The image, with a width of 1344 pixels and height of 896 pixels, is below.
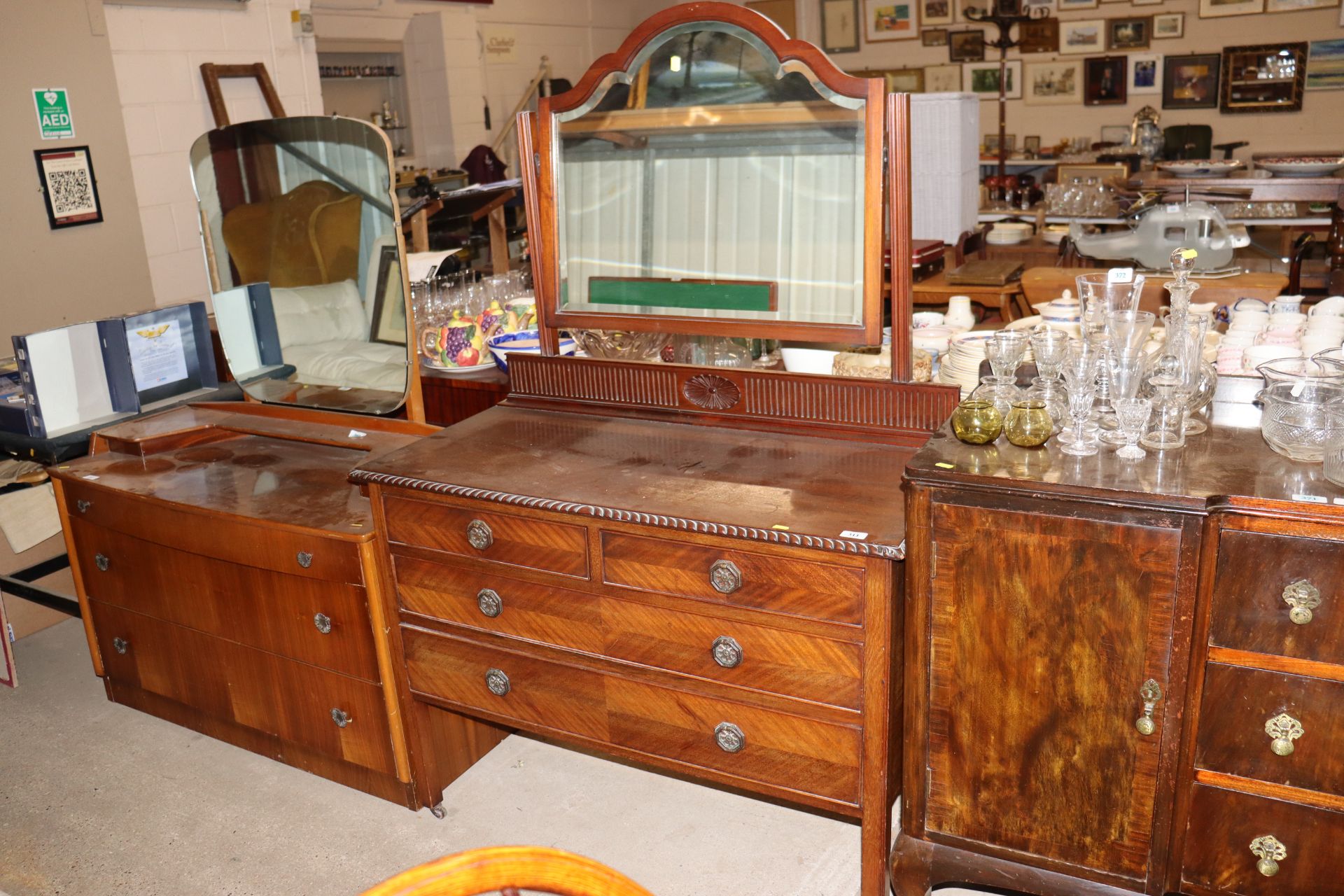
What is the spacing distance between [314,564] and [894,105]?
1463mm

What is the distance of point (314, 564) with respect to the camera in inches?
88.7

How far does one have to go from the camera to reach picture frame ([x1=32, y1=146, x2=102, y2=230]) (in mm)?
4250

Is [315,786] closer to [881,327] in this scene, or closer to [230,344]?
[230,344]

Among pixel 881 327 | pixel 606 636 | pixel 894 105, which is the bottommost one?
pixel 606 636

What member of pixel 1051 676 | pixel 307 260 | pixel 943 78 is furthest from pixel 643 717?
pixel 943 78

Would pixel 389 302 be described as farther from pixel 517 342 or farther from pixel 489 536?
pixel 489 536

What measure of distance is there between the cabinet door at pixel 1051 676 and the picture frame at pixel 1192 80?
8482 millimetres

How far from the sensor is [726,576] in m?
1.78

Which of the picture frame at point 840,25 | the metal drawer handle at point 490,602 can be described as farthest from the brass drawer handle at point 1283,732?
the picture frame at point 840,25

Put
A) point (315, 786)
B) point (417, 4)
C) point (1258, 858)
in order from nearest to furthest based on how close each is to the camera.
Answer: point (1258, 858) → point (315, 786) → point (417, 4)

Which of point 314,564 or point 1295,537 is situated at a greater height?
point 1295,537

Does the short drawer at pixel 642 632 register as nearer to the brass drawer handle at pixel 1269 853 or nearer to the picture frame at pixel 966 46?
the brass drawer handle at pixel 1269 853

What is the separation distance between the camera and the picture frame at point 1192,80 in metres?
8.54

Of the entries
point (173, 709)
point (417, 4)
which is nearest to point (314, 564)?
point (173, 709)
